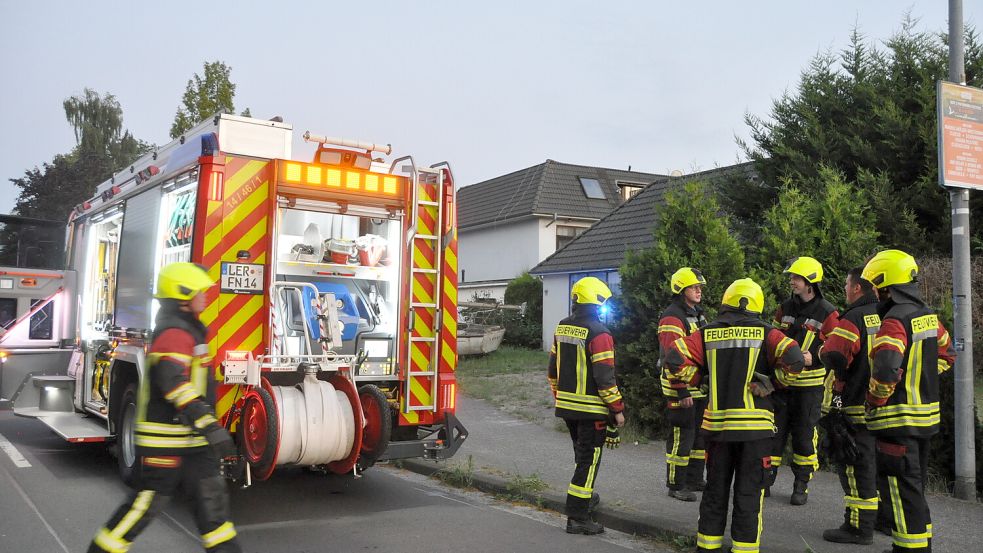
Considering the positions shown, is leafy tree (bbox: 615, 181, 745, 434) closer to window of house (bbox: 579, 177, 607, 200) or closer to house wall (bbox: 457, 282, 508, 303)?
house wall (bbox: 457, 282, 508, 303)

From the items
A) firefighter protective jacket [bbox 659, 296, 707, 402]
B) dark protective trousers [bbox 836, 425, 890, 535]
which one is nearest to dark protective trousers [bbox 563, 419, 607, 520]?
firefighter protective jacket [bbox 659, 296, 707, 402]

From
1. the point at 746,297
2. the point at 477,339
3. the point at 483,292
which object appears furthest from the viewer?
the point at 483,292

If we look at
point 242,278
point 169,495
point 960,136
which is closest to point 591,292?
point 242,278

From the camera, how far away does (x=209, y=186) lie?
624cm

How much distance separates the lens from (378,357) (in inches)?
283

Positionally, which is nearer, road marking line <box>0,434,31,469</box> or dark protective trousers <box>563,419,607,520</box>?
dark protective trousers <box>563,419,607,520</box>

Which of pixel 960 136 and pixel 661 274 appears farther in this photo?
pixel 661 274

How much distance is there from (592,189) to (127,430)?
25.3 meters

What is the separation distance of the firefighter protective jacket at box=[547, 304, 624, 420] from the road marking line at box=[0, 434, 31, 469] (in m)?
5.94

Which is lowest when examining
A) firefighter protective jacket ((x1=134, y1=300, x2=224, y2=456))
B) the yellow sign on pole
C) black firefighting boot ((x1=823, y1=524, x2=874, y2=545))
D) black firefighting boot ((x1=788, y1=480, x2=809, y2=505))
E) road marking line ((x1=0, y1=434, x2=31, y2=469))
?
road marking line ((x1=0, y1=434, x2=31, y2=469))

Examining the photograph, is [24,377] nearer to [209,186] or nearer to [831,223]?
[209,186]

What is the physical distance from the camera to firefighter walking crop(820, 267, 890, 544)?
5496 millimetres

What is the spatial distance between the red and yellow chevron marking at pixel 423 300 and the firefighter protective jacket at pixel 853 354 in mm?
3263

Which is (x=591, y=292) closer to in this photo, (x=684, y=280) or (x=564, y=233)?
(x=684, y=280)
